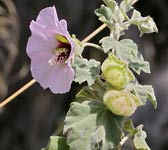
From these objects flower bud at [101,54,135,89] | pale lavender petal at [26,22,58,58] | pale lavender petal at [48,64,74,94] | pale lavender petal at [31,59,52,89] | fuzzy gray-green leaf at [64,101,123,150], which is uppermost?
pale lavender petal at [26,22,58,58]

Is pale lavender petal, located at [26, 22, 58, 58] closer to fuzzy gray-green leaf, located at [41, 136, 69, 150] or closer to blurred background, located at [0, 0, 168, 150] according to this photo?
fuzzy gray-green leaf, located at [41, 136, 69, 150]

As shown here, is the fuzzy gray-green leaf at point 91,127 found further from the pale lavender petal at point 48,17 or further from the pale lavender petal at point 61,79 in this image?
the pale lavender petal at point 48,17

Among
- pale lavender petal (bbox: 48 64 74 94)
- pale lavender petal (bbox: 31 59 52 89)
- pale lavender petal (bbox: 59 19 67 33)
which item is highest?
pale lavender petal (bbox: 59 19 67 33)

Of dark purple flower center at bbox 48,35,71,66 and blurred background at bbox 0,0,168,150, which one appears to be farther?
blurred background at bbox 0,0,168,150

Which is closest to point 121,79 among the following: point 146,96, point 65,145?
point 146,96

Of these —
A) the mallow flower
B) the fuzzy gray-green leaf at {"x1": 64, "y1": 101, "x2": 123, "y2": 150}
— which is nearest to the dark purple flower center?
the mallow flower

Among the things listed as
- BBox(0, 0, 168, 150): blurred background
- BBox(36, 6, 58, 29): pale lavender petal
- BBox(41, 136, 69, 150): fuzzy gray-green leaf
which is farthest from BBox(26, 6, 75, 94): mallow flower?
BBox(0, 0, 168, 150): blurred background

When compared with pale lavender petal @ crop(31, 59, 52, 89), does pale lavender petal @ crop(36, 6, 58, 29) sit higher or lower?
higher

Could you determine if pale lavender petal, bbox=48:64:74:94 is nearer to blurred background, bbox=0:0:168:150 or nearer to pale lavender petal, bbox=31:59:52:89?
Result: pale lavender petal, bbox=31:59:52:89
